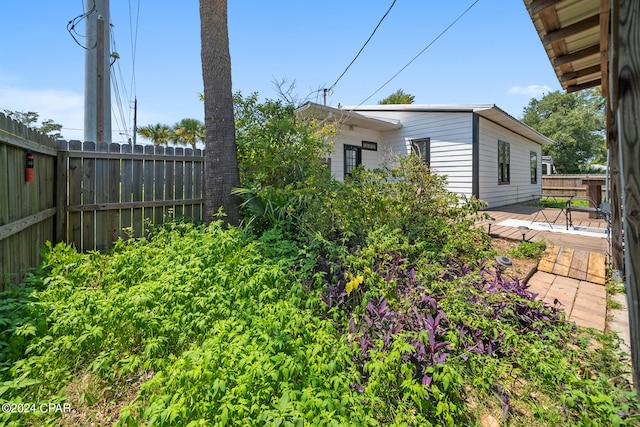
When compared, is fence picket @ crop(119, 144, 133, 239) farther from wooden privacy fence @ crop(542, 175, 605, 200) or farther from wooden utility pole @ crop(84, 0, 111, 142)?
wooden privacy fence @ crop(542, 175, 605, 200)

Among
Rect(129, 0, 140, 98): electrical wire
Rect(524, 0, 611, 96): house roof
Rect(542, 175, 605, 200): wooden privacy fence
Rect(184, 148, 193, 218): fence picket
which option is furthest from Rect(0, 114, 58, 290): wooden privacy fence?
Rect(542, 175, 605, 200): wooden privacy fence

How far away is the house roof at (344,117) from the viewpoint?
7.84m

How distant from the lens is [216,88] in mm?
4242

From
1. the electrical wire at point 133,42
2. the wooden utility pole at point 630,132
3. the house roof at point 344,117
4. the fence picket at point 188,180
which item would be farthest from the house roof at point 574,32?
the electrical wire at point 133,42

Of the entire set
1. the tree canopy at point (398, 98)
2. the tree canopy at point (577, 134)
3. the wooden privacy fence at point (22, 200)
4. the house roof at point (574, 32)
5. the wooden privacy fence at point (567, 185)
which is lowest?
the wooden privacy fence at point (22, 200)

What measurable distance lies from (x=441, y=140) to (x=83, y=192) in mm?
9347

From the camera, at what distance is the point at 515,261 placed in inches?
173

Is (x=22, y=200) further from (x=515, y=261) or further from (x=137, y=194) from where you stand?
(x=515, y=261)

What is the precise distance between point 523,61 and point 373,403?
42.5 ft

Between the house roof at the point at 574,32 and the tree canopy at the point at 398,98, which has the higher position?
the tree canopy at the point at 398,98

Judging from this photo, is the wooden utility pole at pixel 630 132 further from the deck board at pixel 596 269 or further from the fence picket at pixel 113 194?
the fence picket at pixel 113 194

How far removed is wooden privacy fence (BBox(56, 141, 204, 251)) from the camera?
167 inches

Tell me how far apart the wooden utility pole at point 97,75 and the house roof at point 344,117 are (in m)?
3.90

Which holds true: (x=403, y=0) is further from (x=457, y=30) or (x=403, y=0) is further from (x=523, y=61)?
(x=523, y=61)
